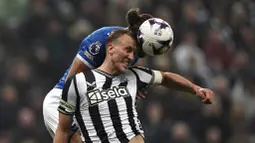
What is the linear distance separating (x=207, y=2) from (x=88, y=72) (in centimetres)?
1018

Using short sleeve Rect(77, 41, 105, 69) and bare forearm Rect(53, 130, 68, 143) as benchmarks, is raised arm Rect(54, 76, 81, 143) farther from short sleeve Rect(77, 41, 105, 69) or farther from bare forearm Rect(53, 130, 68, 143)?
short sleeve Rect(77, 41, 105, 69)

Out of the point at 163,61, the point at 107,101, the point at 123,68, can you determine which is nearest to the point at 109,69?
the point at 123,68

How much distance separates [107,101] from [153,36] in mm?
628

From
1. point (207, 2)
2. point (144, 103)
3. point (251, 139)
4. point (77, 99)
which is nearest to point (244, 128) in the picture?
point (251, 139)

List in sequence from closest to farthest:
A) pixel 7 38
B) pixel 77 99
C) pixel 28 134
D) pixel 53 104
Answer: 1. pixel 77 99
2. pixel 53 104
3. pixel 28 134
4. pixel 7 38

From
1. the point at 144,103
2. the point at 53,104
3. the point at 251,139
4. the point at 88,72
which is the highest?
the point at 88,72

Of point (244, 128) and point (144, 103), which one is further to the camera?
point (244, 128)

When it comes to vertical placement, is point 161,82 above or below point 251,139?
above

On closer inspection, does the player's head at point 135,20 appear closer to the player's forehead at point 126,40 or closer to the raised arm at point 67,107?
the player's forehead at point 126,40

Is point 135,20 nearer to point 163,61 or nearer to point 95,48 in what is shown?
point 95,48

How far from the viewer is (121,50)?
25.6 feet

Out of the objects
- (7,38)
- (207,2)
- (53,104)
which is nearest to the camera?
(53,104)

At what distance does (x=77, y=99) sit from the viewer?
7.80 m

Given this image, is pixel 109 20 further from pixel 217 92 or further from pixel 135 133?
pixel 135 133
